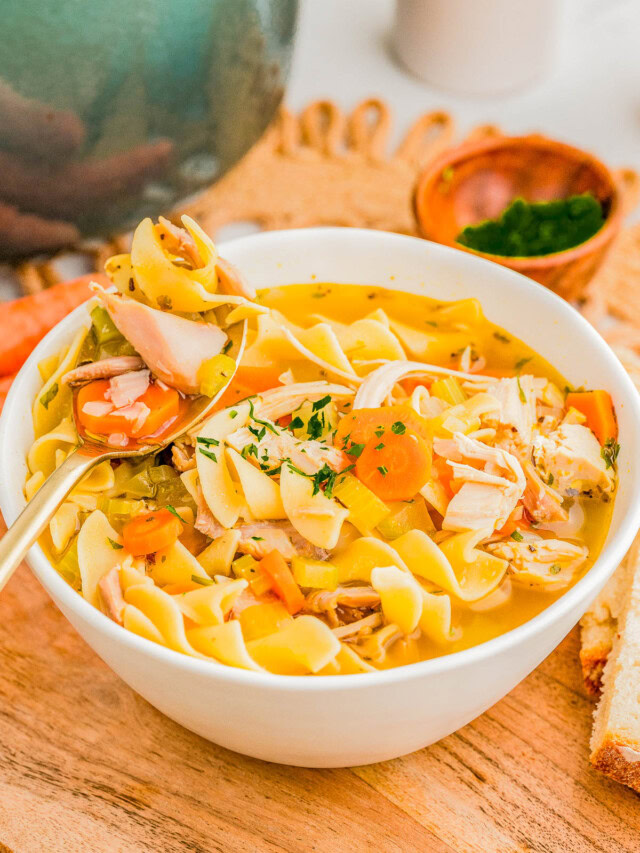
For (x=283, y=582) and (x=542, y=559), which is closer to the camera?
(x=283, y=582)

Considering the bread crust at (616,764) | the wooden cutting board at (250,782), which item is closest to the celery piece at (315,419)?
the wooden cutting board at (250,782)

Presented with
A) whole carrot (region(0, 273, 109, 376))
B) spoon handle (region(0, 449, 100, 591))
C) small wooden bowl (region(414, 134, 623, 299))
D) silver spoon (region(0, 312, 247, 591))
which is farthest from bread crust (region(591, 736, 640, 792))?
whole carrot (region(0, 273, 109, 376))

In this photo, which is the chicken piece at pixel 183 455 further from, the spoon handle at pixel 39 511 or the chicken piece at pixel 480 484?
the chicken piece at pixel 480 484

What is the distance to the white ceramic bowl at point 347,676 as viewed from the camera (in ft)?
9.08

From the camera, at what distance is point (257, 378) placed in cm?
404

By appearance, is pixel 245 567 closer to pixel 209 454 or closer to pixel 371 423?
pixel 209 454

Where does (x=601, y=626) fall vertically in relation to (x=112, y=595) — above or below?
below

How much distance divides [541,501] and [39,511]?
5.79 ft

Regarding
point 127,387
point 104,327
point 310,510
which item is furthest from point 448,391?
point 104,327

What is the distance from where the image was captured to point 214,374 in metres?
3.63

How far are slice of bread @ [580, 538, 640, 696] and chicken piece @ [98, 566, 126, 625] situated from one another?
174 cm

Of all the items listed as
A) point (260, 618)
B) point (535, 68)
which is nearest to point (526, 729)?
point (260, 618)

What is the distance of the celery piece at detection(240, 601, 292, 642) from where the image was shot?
314cm

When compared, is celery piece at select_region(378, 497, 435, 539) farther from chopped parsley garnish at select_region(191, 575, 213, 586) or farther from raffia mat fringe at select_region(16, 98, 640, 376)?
raffia mat fringe at select_region(16, 98, 640, 376)
